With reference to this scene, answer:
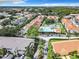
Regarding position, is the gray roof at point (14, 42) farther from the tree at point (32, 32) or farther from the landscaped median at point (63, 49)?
the landscaped median at point (63, 49)

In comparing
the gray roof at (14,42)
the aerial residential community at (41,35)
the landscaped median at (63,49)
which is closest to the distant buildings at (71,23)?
the aerial residential community at (41,35)

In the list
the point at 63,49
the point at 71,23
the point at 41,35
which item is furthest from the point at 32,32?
the point at 71,23

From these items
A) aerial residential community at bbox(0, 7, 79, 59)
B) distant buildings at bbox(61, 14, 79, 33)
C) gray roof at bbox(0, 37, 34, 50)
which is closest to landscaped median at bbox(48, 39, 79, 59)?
aerial residential community at bbox(0, 7, 79, 59)

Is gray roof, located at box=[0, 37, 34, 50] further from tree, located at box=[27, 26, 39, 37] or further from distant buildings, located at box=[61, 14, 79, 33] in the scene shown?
distant buildings, located at box=[61, 14, 79, 33]

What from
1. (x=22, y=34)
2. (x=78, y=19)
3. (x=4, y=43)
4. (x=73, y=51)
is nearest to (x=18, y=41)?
(x=4, y=43)

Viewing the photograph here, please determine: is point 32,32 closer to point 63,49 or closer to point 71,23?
point 63,49

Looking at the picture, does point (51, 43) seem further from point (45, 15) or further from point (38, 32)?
point (45, 15)

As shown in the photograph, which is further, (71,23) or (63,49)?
(71,23)
